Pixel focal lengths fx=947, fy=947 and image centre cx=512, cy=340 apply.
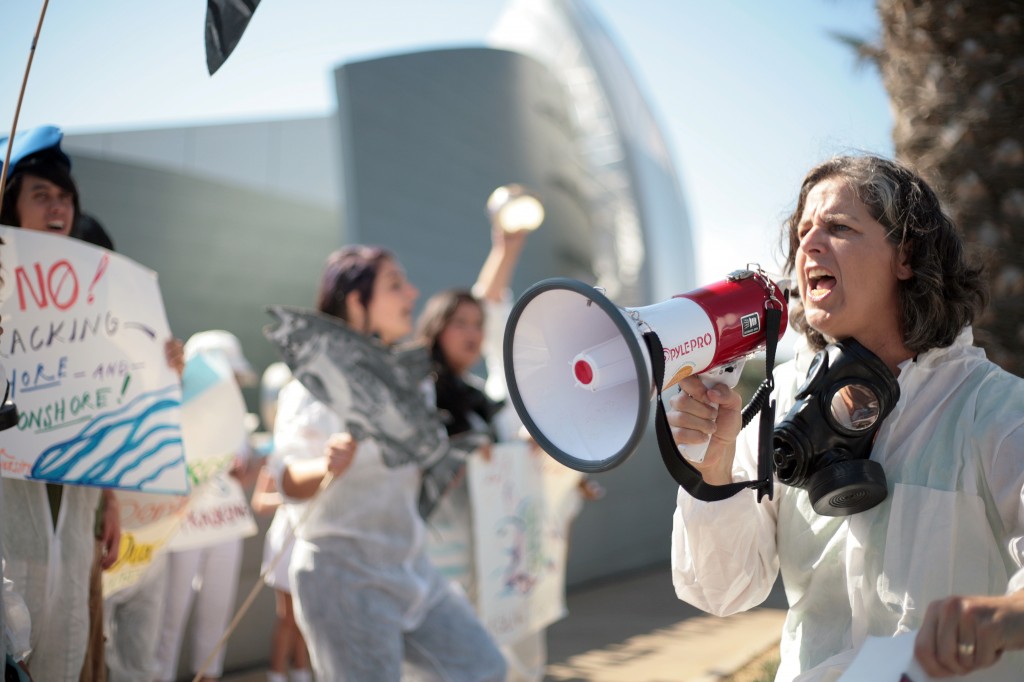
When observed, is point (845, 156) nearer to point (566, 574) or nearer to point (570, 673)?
point (570, 673)

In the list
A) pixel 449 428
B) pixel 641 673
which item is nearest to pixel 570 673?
pixel 641 673

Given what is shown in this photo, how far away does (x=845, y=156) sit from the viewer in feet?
6.92

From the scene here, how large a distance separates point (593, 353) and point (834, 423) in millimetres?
531

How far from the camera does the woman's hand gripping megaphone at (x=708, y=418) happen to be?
6.15 ft

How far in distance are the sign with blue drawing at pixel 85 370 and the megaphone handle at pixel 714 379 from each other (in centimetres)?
158

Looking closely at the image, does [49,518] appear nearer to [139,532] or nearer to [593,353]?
[139,532]

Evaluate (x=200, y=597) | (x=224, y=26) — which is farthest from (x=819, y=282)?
(x=200, y=597)

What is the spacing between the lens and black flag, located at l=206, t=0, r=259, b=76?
7.50 ft

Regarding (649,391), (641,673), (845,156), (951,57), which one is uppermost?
(951,57)

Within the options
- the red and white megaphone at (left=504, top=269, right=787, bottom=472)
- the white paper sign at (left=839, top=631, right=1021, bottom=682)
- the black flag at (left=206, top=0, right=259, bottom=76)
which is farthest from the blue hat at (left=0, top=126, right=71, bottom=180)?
the white paper sign at (left=839, top=631, right=1021, bottom=682)

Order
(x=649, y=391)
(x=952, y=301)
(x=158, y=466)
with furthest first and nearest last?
(x=158, y=466) → (x=952, y=301) → (x=649, y=391)

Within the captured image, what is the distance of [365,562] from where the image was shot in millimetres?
3123

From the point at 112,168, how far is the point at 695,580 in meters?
10.5

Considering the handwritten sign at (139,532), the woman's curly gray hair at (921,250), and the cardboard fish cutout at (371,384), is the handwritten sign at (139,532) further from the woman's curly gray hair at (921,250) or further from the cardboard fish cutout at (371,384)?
the woman's curly gray hair at (921,250)
